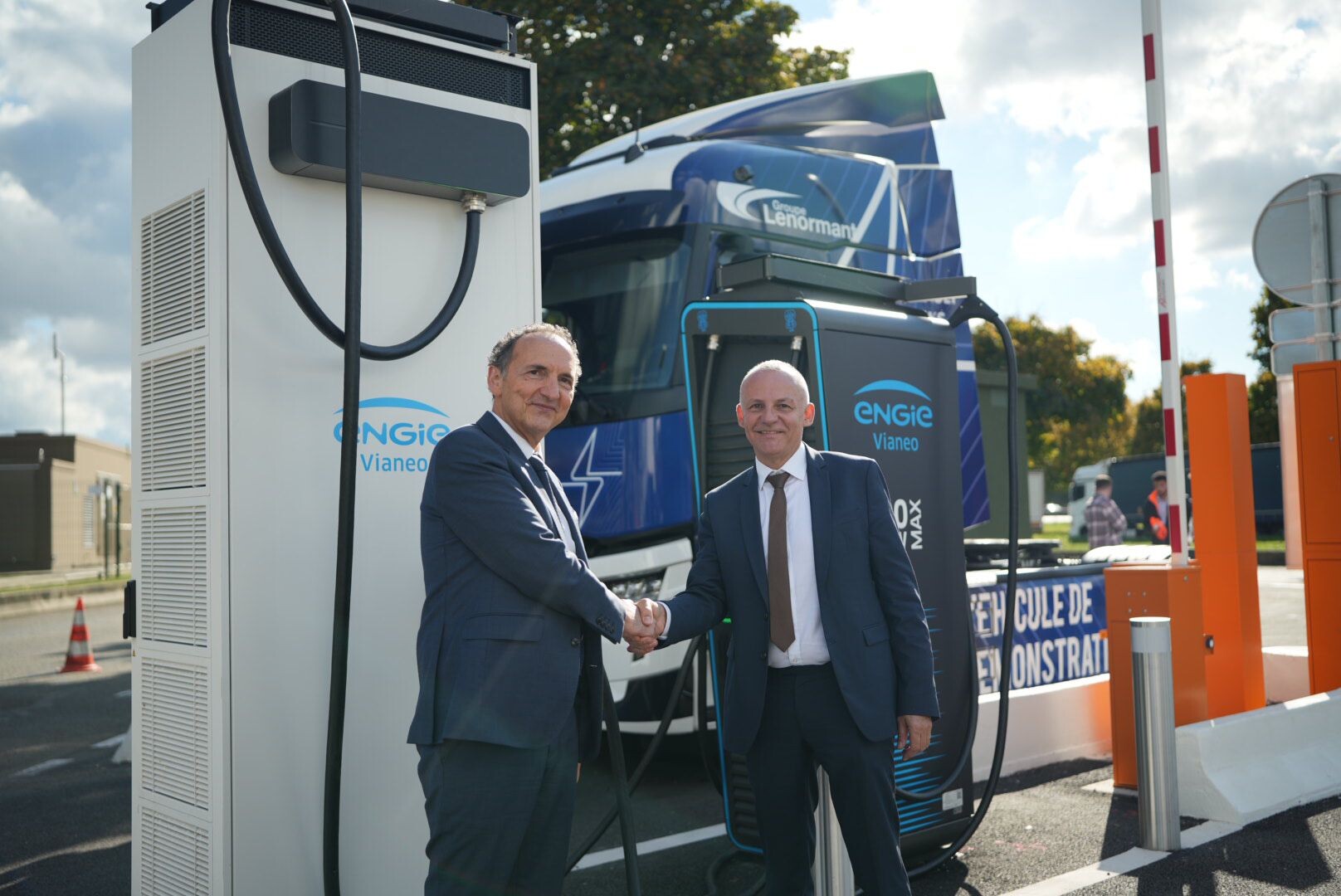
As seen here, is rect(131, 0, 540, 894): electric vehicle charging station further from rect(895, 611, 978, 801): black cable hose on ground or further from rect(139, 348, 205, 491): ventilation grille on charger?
rect(895, 611, 978, 801): black cable hose on ground

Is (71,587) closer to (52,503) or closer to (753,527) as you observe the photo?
(52,503)

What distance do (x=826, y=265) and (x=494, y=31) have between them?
1.68 metres

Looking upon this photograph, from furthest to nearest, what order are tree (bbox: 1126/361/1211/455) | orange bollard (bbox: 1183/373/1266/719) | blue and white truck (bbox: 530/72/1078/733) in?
tree (bbox: 1126/361/1211/455) → orange bollard (bbox: 1183/373/1266/719) → blue and white truck (bbox: 530/72/1078/733)

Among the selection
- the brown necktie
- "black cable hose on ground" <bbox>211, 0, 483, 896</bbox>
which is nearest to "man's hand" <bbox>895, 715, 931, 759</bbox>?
the brown necktie

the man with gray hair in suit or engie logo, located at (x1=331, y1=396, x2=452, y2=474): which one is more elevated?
engie logo, located at (x1=331, y1=396, x2=452, y2=474)

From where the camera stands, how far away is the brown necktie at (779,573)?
3457 mm

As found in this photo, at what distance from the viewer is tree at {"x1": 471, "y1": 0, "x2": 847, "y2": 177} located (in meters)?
12.7

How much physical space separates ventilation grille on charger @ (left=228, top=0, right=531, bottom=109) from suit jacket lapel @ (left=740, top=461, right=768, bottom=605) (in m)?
1.49

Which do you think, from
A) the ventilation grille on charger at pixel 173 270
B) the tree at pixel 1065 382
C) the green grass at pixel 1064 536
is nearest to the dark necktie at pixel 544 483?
the ventilation grille on charger at pixel 173 270

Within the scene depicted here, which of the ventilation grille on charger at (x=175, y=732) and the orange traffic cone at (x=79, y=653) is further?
the orange traffic cone at (x=79, y=653)

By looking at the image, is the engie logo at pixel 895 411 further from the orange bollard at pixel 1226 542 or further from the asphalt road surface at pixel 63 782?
the asphalt road surface at pixel 63 782

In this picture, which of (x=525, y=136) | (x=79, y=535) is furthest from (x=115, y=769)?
(x=79, y=535)

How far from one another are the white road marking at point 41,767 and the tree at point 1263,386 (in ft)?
125

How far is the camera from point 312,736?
3.19 metres
